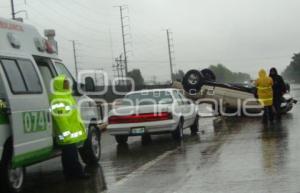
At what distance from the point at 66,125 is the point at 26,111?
3.59 ft

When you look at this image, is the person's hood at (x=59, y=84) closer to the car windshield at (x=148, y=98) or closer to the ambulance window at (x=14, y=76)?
the ambulance window at (x=14, y=76)

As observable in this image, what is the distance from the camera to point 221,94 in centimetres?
2409

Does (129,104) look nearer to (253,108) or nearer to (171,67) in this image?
(253,108)

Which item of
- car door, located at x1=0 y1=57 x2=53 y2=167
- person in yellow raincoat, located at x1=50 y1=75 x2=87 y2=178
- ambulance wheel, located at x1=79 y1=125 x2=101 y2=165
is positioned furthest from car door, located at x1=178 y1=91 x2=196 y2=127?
car door, located at x1=0 y1=57 x2=53 y2=167

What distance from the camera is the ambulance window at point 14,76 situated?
8628 mm

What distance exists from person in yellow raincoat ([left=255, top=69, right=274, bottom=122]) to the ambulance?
10.2 m

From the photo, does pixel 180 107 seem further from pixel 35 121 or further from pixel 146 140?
pixel 35 121

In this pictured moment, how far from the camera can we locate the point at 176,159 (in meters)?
11.8

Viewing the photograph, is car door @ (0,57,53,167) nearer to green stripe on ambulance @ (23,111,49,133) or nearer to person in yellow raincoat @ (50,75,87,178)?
green stripe on ambulance @ (23,111,49,133)

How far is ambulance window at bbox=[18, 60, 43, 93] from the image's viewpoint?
9258 millimetres

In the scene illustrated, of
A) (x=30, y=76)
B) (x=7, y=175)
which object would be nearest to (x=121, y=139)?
(x=30, y=76)

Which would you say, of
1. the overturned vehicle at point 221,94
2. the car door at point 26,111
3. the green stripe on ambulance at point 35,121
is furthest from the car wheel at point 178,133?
the overturned vehicle at point 221,94

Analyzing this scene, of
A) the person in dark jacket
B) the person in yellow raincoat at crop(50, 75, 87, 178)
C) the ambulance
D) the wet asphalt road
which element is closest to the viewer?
the ambulance

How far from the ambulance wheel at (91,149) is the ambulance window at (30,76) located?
2.27m
